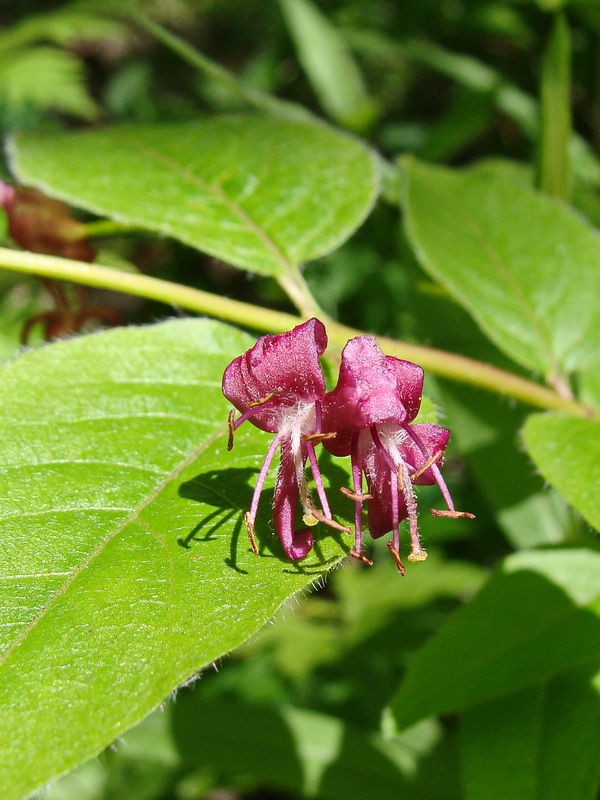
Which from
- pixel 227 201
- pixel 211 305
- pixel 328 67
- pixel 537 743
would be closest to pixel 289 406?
pixel 211 305

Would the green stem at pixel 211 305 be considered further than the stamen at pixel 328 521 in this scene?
Yes

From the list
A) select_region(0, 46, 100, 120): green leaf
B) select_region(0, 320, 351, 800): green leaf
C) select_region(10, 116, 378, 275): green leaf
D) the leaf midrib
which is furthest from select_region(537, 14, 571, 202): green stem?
select_region(0, 46, 100, 120): green leaf

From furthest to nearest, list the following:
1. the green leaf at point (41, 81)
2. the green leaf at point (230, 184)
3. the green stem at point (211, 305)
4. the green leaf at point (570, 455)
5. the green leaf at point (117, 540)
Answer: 1. the green leaf at point (41, 81)
2. the green leaf at point (230, 184)
3. the green stem at point (211, 305)
4. the green leaf at point (570, 455)
5. the green leaf at point (117, 540)

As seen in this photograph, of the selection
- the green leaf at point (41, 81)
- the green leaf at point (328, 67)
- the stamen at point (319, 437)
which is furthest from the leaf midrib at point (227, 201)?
the green leaf at point (41, 81)

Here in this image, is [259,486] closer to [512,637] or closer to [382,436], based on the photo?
[382,436]

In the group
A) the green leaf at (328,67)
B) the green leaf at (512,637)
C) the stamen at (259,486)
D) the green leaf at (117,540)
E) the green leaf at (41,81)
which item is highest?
the stamen at (259,486)

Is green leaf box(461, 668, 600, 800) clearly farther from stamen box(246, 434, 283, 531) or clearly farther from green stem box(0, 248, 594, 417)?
stamen box(246, 434, 283, 531)

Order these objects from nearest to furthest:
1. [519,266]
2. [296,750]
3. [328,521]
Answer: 1. [328,521]
2. [519,266]
3. [296,750]

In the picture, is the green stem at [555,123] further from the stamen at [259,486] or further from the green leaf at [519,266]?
the stamen at [259,486]
